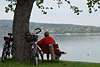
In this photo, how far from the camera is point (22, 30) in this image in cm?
889

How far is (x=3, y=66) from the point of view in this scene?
7.57m

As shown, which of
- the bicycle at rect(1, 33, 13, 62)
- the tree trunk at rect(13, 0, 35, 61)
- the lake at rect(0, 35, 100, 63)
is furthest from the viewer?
the lake at rect(0, 35, 100, 63)

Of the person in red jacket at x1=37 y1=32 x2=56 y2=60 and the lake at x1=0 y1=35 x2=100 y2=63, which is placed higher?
the person in red jacket at x1=37 y1=32 x2=56 y2=60

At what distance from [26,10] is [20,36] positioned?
1.03 meters

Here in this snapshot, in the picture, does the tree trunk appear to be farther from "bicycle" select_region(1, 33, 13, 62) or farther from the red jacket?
the red jacket

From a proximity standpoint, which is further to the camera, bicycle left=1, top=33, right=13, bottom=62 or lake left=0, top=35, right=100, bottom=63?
→ lake left=0, top=35, right=100, bottom=63

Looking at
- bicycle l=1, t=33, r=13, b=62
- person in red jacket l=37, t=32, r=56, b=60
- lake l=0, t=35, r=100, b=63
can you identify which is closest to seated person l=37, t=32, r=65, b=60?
person in red jacket l=37, t=32, r=56, b=60

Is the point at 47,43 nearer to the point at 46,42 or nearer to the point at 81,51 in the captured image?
the point at 46,42

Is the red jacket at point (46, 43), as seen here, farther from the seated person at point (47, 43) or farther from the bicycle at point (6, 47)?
the bicycle at point (6, 47)

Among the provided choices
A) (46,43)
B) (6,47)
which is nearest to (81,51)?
(46,43)

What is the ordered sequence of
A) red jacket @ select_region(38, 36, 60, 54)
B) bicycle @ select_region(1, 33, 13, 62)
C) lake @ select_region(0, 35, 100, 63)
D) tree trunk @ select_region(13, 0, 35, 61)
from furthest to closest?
lake @ select_region(0, 35, 100, 63) → red jacket @ select_region(38, 36, 60, 54) → bicycle @ select_region(1, 33, 13, 62) → tree trunk @ select_region(13, 0, 35, 61)

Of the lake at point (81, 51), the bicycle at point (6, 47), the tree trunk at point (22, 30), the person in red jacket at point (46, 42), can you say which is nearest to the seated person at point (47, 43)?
the person in red jacket at point (46, 42)

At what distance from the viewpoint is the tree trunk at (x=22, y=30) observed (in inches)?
346

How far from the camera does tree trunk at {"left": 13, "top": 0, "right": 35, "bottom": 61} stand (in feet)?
28.8
